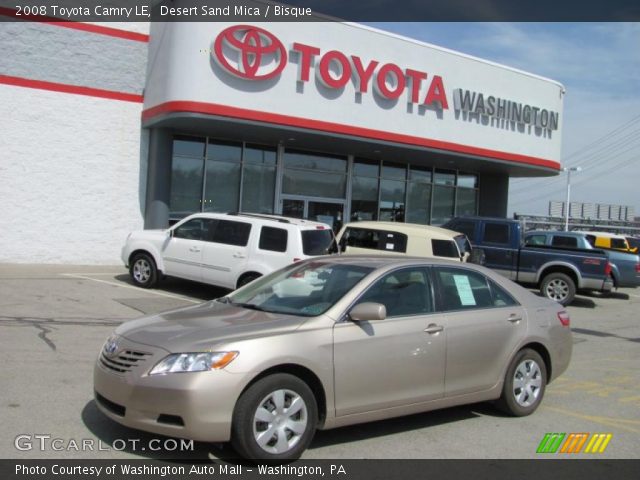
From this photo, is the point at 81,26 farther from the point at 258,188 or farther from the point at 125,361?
the point at 125,361

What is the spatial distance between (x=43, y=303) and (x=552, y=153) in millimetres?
18434

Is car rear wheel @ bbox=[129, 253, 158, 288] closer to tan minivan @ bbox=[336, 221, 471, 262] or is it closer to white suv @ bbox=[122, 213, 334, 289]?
white suv @ bbox=[122, 213, 334, 289]

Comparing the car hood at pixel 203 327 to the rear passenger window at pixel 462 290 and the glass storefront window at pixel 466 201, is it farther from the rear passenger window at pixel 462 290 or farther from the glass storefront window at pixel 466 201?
the glass storefront window at pixel 466 201

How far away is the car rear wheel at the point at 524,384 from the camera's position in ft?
20.6

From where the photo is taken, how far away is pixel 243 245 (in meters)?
12.2

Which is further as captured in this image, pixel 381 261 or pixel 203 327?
pixel 381 261

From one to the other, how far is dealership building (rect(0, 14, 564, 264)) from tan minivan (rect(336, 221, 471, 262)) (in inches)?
171

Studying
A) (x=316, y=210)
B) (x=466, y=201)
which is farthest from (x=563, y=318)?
(x=466, y=201)

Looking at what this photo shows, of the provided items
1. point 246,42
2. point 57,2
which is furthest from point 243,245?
point 57,2

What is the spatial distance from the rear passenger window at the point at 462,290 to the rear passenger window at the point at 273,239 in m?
5.78

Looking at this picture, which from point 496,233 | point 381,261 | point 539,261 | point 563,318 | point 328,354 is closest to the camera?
point 328,354

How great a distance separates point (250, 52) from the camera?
630 inches

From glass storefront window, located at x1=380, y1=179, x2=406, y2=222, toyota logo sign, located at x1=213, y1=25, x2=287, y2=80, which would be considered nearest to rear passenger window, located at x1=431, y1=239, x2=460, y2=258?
toyota logo sign, located at x1=213, y1=25, x2=287, y2=80

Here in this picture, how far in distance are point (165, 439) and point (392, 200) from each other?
58.9 feet
